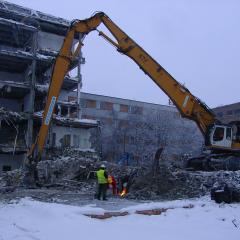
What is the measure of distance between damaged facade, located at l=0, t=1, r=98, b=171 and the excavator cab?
2261 cm

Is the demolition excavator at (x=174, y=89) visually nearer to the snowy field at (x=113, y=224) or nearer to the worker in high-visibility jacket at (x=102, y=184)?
the worker in high-visibility jacket at (x=102, y=184)

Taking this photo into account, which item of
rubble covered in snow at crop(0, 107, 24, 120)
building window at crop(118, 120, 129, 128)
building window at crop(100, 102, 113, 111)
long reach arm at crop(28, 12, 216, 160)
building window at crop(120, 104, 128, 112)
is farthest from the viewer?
building window at crop(120, 104, 128, 112)

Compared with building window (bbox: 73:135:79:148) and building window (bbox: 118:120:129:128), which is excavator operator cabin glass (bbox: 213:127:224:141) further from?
building window (bbox: 118:120:129:128)

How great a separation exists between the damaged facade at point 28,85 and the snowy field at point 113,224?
31570 millimetres

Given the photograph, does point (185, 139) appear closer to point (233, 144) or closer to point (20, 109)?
point (20, 109)

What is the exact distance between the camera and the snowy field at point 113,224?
9773 mm

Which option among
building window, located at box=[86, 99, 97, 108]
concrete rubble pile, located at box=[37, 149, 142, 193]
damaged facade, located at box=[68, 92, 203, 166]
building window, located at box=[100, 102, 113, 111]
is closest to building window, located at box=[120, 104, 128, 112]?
damaged facade, located at box=[68, 92, 203, 166]

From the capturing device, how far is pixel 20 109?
1969 inches

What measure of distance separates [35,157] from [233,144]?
10207mm

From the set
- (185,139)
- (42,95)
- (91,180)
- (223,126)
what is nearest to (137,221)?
(223,126)

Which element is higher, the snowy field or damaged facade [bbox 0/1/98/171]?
damaged facade [bbox 0/1/98/171]

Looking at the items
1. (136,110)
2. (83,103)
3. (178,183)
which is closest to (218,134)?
(178,183)

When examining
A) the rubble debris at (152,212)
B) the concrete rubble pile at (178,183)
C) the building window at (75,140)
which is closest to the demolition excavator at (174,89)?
the concrete rubble pile at (178,183)

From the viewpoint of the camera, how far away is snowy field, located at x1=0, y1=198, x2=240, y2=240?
977cm
